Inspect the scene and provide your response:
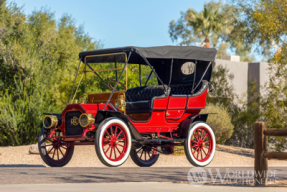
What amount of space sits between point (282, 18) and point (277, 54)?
144 centimetres

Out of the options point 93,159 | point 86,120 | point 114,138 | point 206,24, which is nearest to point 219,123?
point 93,159

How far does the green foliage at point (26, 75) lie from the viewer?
18625 millimetres

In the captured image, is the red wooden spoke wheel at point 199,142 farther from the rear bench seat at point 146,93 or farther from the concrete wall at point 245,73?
the concrete wall at point 245,73

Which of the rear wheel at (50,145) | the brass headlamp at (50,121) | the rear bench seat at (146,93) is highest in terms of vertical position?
the rear bench seat at (146,93)

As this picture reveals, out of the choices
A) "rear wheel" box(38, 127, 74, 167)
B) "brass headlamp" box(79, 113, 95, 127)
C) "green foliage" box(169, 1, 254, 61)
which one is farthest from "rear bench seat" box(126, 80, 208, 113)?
"green foliage" box(169, 1, 254, 61)

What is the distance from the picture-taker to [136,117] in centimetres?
1074

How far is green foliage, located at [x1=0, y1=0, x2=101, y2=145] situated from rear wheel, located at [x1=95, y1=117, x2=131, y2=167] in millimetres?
9823

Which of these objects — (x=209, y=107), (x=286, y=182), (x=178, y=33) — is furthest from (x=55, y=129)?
(x=178, y=33)

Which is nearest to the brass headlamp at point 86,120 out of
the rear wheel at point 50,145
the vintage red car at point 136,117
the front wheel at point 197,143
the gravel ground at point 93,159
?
the vintage red car at point 136,117

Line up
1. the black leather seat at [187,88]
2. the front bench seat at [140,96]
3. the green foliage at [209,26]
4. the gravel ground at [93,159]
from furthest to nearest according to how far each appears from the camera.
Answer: the green foliage at [209,26] → the gravel ground at [93,159] → the black leather seat at [187,88] → the front bench seat at [140,96]

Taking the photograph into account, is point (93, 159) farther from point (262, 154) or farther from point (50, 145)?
point (262, 154)

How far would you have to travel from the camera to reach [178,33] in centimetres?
4647

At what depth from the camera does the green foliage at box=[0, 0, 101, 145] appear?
733 inches

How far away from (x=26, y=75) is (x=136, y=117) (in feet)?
33.0
